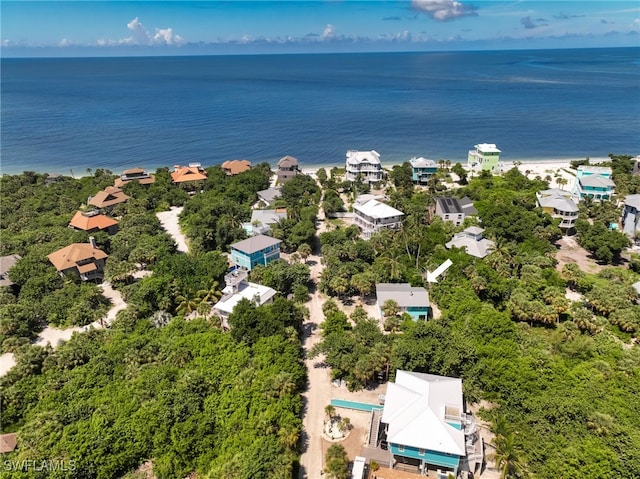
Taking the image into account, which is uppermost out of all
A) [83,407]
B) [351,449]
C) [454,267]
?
[454,267]

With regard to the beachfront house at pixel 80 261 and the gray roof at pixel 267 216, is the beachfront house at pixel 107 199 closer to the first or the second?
the beachfront house at pixel 80 261

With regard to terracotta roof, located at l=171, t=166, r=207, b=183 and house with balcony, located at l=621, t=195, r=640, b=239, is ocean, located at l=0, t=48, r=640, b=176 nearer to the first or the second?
terracotta roof, located at l=171, t=166, r=207, b=183

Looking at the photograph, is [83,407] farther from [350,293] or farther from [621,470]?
[621,470]

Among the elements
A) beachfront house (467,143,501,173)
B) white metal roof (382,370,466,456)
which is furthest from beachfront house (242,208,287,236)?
beachfront house (467,143,501,173)

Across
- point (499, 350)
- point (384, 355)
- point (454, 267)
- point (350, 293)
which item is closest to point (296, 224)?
point (350, 293)

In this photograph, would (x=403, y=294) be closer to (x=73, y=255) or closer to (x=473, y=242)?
(x=473, y=242)

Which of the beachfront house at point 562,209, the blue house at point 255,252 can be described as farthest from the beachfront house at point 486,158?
the blue house at point 255,252

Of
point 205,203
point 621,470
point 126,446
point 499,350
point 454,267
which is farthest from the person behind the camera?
point 205,203
